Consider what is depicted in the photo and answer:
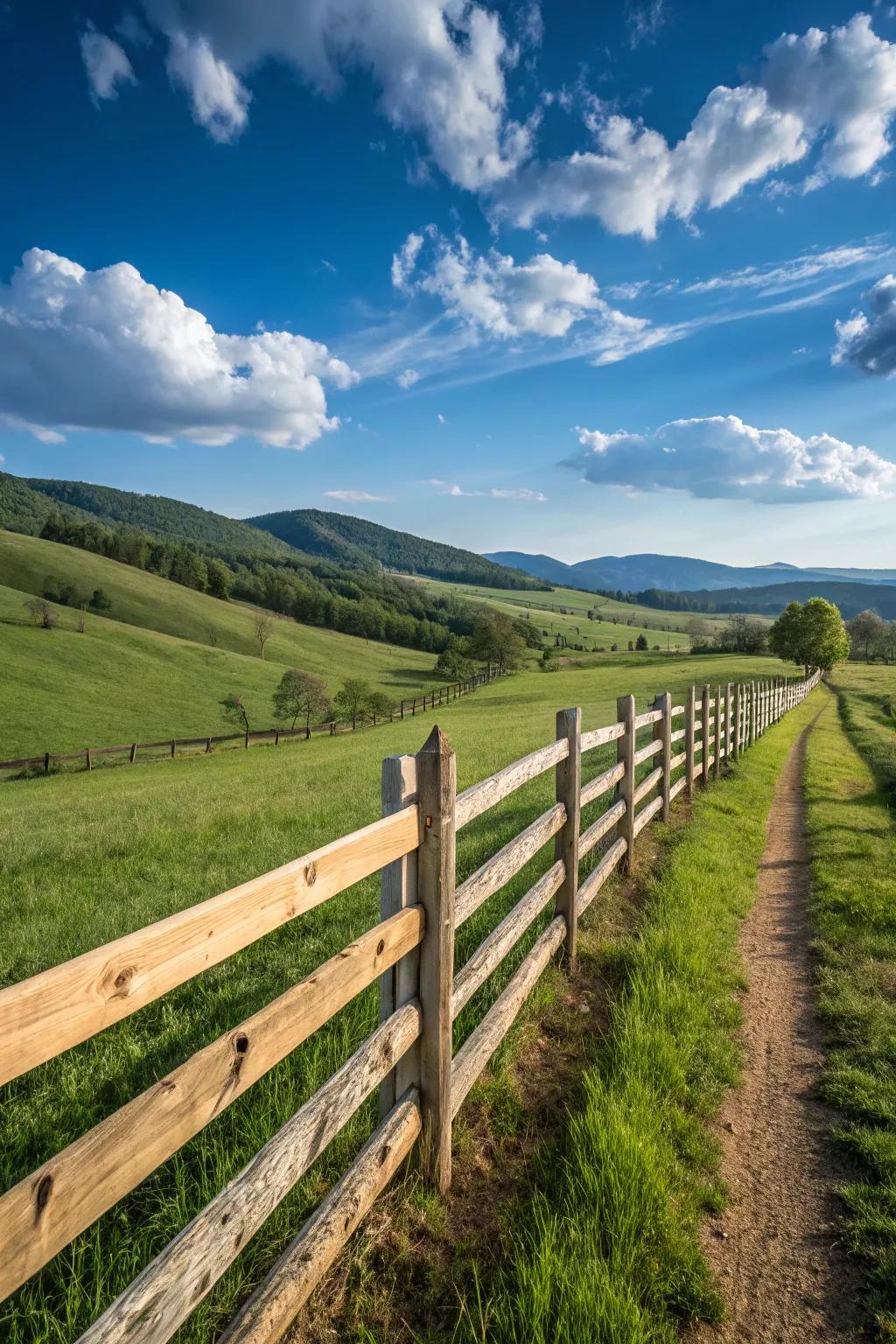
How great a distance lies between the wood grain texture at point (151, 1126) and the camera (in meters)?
1.46

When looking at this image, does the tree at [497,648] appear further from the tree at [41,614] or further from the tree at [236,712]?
the tree at [41,614]

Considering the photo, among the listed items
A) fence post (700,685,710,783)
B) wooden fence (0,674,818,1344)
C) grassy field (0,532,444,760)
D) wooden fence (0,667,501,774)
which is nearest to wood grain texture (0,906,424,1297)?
wooden fence (0,674,818,1344)

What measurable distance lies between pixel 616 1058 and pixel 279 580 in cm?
15171

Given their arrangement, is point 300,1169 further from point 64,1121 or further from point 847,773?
point 847,773

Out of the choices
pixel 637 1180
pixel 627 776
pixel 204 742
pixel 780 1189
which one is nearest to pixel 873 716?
pixel 627 776

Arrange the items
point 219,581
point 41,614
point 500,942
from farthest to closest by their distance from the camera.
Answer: point 219,581
point 41,614
point 500,942

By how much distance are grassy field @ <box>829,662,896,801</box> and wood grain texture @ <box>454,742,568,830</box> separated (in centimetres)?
1009

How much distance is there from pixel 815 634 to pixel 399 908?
217 feet

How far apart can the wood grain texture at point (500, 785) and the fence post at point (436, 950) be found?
16 cm

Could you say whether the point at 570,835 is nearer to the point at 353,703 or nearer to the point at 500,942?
the point at 500,942

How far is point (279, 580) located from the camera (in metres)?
149

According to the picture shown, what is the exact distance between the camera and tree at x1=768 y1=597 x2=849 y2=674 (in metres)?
59.5

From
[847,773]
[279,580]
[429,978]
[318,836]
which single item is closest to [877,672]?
[847,773]

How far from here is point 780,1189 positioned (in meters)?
3.41
